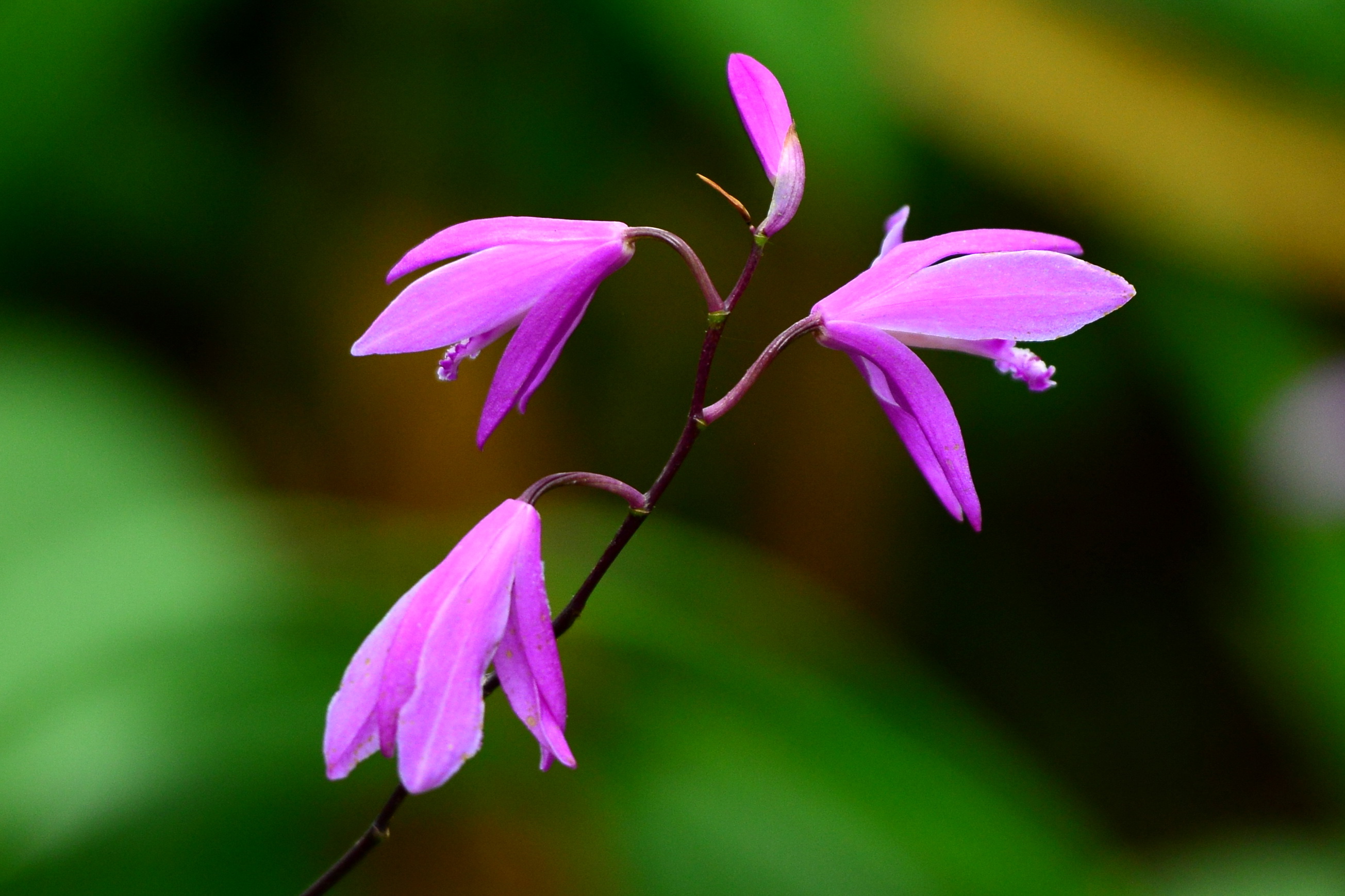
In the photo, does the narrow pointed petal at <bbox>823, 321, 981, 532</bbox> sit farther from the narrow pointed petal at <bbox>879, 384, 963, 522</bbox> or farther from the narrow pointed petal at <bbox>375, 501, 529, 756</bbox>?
the narrow pointed petal at <bbox>375, 501, 529, 756</bbox>

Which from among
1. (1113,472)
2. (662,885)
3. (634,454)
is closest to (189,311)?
(634,454)

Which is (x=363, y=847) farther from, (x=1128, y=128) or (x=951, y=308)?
(x=1128, y=128)

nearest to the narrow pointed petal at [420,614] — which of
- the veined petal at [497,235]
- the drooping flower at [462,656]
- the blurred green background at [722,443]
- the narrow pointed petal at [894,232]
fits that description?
the drooping flower at [462,656]

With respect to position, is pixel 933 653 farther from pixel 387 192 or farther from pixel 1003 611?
pixel 387 192

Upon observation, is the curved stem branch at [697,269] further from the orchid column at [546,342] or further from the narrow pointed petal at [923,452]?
the narrow pointed petal at [923,452]

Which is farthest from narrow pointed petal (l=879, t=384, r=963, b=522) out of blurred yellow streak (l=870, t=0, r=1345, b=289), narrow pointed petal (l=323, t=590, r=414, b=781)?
blurred yellow streak (l=870, t=0, r=1345, b=289)

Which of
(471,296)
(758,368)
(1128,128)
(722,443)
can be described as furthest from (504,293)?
(1128,128)
